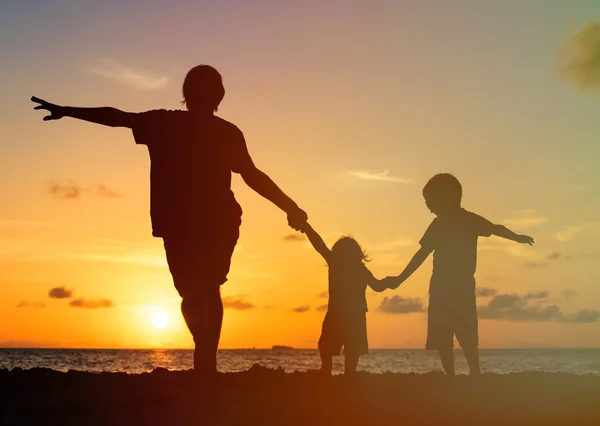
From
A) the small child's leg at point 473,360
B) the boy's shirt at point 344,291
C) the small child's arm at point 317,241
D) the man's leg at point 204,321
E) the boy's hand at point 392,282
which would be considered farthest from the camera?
the boy's hand at point 392,282

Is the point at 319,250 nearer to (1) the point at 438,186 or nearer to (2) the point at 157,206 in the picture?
(1) the point at 438,186

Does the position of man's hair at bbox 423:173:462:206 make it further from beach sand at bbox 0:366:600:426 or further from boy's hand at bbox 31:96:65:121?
boy's hand at bbox 31:96:65:121

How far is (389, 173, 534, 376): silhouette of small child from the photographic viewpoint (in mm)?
9625

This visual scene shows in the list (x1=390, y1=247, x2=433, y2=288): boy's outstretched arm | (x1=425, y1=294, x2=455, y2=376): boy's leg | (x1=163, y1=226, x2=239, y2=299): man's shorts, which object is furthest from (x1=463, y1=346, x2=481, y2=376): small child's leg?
(x1=163, y1=226, x2=239, y2=299): man's shorts

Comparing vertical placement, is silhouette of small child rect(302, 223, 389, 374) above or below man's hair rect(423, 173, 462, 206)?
below

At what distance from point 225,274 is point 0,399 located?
2250mm

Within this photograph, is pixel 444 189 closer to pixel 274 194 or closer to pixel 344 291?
pixel 344 291

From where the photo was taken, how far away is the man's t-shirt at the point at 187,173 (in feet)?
20.6

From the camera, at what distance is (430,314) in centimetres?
991

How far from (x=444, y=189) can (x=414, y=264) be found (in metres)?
1.28

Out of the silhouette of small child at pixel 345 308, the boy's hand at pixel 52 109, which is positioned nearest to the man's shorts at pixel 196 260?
the boy's hand at pixel 52 109

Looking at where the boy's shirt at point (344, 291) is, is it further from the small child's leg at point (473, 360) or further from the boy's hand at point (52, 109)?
the boy's hand at point (52, 109)

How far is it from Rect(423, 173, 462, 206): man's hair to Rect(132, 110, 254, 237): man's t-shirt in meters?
4.17

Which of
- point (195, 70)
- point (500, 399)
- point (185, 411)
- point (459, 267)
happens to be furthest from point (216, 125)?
point (459, 267)
